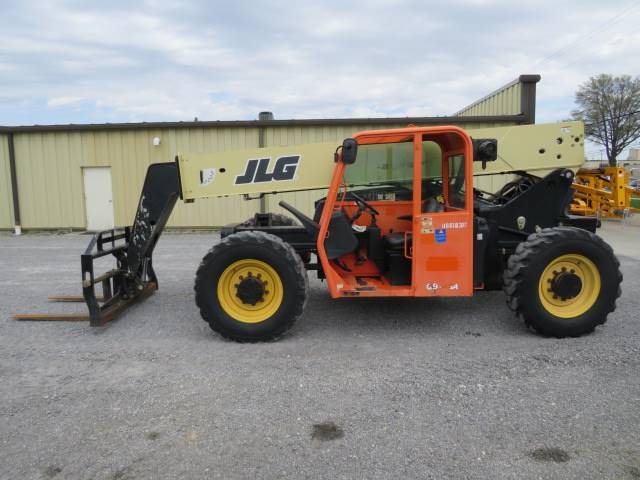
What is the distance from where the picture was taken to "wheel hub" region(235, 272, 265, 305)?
4781 millimetres

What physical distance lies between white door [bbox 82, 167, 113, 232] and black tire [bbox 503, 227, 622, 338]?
13.0 m

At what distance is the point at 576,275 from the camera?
15.8 ft

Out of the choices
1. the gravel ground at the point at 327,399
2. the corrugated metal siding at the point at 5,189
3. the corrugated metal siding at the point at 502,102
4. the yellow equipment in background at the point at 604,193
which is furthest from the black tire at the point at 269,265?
the yellow equipment in background at the point at 604,193

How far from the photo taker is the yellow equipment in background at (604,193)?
53.2 feet

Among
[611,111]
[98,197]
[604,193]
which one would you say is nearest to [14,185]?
[98,197]

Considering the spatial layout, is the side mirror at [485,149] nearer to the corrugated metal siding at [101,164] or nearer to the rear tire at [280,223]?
the rear tire at [280,223]

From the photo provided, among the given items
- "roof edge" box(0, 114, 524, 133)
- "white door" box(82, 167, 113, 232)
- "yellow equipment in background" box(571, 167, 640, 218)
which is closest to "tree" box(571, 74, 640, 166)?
"yellow equipment in background" box(571, 167, 640, 218)

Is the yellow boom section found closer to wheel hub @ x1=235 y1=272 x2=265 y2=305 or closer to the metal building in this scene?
wheel hub @ x1=235 y1=272 x2=265 y2=305

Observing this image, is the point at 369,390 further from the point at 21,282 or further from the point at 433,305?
the point at 21,282

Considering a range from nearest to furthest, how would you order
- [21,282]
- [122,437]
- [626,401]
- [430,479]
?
1. [430,479]
2. [122,437]
3. [626,401]
4. [21,282]

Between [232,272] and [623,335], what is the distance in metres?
3.98

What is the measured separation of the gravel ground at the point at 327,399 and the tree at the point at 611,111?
123ft

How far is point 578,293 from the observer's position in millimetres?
4840

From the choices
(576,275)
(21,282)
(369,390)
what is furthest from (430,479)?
(21,282)
